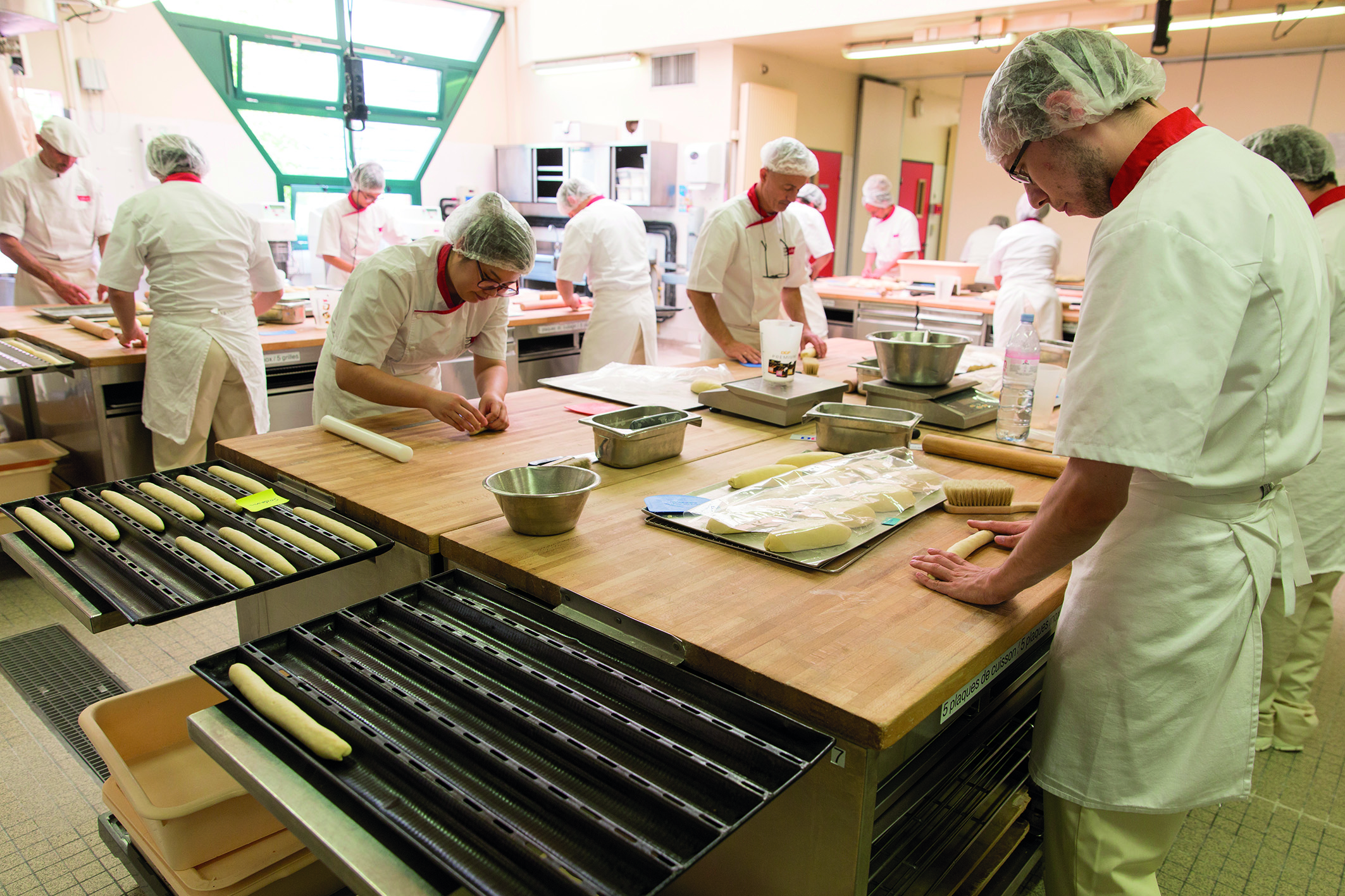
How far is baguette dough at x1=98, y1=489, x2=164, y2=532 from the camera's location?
154 centimetres

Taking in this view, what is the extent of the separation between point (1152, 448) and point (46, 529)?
184 centimetres

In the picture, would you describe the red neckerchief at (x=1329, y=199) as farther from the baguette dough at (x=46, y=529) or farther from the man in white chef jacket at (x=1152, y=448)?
the baguette dough at (x=46, y=529)

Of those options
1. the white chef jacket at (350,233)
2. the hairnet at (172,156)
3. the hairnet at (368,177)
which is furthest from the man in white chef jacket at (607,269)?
the hairnet at (172,156)

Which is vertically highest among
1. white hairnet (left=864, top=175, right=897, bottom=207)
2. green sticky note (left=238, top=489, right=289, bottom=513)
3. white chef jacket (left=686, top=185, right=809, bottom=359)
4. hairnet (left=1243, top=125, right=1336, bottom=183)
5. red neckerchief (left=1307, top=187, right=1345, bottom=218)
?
white hairnet (left=864, top=175, right=897, bottom=207)

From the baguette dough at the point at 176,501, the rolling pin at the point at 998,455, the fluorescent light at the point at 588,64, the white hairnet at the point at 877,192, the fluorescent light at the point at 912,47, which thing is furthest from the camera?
the fluorescent light at the point at 588,64

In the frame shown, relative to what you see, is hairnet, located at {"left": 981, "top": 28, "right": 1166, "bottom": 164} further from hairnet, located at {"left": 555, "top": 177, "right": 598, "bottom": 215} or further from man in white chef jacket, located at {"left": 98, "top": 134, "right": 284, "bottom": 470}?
hairnet, located at {"left": 555, "top": 177, "right": 598, "bottom": 215}

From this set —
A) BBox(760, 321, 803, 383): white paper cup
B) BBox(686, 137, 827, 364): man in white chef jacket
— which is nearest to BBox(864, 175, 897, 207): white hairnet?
BBox(686, 137, 827, 364): man in white chef jacket

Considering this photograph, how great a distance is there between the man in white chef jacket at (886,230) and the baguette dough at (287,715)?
6.83 m

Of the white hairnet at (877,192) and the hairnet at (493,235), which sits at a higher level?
the white hairnet at (877,192)

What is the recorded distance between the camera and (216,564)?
1377 mm

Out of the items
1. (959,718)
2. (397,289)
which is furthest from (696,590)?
(397,289)

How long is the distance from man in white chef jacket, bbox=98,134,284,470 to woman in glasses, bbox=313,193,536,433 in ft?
4.25

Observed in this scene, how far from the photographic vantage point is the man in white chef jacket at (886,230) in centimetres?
717

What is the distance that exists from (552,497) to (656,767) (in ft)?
1.98
